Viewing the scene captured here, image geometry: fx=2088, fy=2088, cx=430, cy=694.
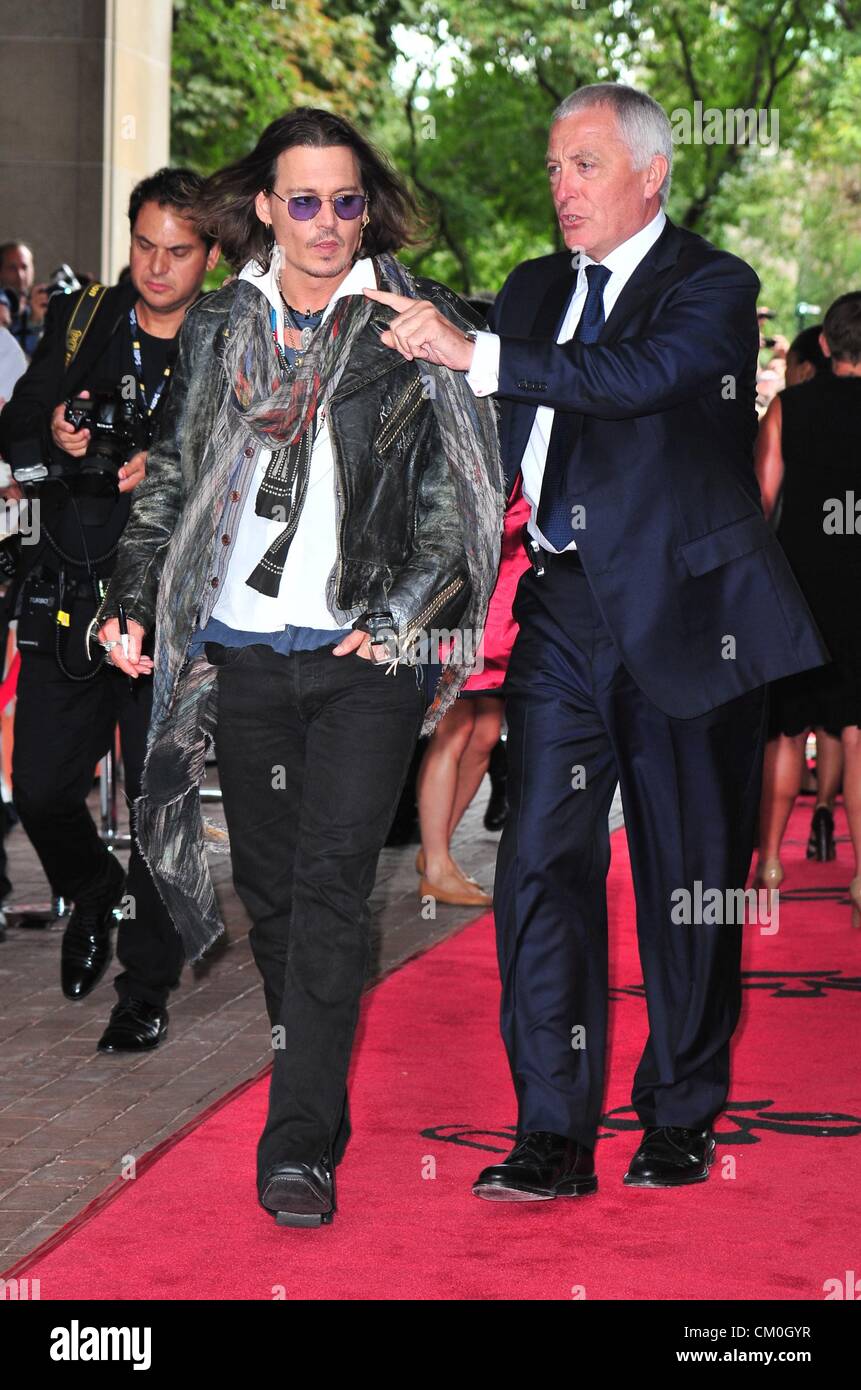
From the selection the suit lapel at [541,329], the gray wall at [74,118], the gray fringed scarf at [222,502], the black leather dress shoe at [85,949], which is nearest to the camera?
the gray fringed scarf at [222,502]

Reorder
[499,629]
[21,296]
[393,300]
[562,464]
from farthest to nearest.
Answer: [21,296], [499,629], [562,464], [393,300]

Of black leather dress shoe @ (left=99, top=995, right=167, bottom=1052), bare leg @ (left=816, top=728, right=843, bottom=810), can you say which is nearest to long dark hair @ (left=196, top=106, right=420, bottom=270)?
black leather dress shoe @ (left=99, top=995, right=167, bottom=1052)

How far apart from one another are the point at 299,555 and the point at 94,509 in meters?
2.06

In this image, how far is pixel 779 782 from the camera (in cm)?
887

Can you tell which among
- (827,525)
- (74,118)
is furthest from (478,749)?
(74,118)

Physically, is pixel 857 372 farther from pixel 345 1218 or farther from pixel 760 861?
pixel 345 1218

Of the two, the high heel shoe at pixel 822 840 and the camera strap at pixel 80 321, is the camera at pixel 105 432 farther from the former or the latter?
the high heel shoe at pixel 822 840

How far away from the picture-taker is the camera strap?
6.31 metres

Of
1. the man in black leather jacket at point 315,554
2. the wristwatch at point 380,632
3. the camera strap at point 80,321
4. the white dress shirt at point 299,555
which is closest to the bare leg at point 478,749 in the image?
the camera strap at point 80,321

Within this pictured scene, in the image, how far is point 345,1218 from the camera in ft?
15.1

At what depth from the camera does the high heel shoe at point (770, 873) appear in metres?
8.91

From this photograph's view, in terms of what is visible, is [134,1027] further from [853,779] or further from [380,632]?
[853,779]

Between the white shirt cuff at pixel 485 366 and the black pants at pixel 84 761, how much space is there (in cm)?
219

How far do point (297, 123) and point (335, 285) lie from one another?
1.16 feet
